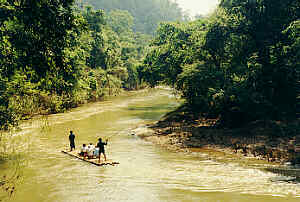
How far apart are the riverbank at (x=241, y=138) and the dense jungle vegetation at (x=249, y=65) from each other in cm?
150

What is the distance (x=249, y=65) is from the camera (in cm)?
2328

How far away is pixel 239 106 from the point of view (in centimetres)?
2564

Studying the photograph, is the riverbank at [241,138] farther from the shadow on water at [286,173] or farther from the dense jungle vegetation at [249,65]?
the dense jungle vegetation at [249,65]

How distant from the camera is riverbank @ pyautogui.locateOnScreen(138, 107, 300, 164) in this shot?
20.0m

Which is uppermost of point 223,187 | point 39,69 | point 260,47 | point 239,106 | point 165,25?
point 165,25

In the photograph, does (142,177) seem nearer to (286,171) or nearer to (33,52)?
(286,171)

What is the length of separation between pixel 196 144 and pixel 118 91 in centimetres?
4486

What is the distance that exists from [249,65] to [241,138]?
5134 mm

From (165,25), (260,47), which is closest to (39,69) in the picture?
(260,47)

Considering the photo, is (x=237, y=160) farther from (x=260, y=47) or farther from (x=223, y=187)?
(x=260, y=47)

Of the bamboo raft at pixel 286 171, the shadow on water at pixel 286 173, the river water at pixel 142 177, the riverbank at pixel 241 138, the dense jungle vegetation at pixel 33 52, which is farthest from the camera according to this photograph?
the riverbank at pixel 241 138

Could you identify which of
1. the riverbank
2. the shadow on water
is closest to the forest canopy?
the riverbank

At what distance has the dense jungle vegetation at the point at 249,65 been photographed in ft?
77.4

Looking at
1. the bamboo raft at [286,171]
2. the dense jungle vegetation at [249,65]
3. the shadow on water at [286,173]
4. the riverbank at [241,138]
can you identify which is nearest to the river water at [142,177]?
the shadow on water at [286,173]
